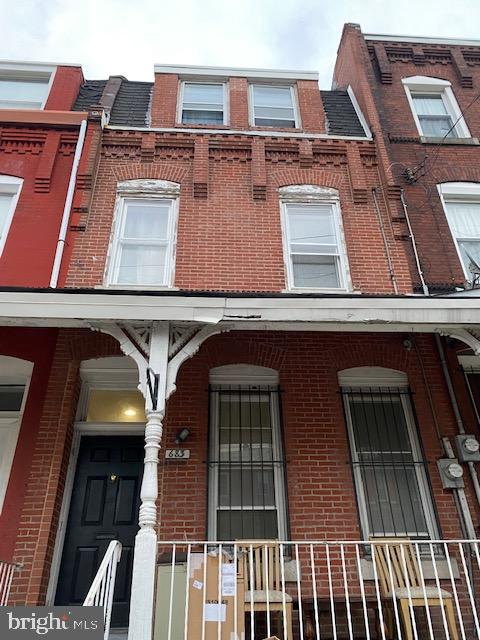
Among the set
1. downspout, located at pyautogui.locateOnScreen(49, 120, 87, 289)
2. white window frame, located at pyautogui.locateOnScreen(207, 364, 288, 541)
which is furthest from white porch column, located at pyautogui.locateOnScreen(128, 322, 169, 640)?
downspout, located at pyautogui.locateOnScreen(49, 120, 87, 289)

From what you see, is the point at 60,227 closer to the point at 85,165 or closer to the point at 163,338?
the point at 85,165

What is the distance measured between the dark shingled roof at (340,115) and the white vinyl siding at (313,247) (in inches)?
78.4

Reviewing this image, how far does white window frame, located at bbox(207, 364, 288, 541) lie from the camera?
5.63 m

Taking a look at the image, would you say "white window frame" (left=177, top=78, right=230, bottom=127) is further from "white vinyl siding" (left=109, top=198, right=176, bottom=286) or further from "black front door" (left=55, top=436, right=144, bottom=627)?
"black front door" (left=55, top=436, right=144, bottom=627)

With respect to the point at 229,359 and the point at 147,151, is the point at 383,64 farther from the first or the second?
the point at 229,359

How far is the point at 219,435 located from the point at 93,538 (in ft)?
6.22

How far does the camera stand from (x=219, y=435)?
242 inches

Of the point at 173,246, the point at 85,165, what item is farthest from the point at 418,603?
the point at 85,165

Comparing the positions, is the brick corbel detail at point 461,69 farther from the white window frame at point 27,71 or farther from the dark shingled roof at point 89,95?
the white window frame at point 27,71

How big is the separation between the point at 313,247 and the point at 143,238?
270cm

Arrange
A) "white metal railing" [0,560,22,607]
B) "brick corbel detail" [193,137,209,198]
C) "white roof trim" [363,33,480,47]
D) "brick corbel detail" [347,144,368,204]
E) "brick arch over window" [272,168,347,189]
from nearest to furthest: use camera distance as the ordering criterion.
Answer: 1. "white metal railing" [0,560,22,607]
2. "brick corbel detail" [193,137,209,198]
3. "brick corbel detail" [347,144,368,204]
4. "brick arch over window" [272,168,347,189]
5. "white roof trim" [363,33,480,47]

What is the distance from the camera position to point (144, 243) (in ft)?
24.7

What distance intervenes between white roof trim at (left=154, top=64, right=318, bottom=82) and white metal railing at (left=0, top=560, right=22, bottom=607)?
9061 millimetres

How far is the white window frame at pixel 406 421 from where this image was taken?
5734 millimetres
